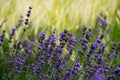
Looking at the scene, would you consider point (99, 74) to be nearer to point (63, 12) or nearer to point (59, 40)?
point (59, 40)

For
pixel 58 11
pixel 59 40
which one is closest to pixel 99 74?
pixel 59 40

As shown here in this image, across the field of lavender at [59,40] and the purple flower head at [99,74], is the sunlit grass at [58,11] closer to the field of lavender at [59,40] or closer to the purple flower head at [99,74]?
the field of lavender at [59,40]

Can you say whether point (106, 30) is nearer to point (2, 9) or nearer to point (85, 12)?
point (85, 12)

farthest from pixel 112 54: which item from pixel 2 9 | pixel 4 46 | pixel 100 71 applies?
pixel 2 9

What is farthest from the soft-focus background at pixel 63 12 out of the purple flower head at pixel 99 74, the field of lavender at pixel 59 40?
the purple flower head at pixel 99 74

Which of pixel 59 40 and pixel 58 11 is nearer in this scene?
pixel 59 40

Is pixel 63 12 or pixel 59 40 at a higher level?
pixel 63 12

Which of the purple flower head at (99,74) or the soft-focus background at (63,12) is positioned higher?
the soft-focus background at (63,12)

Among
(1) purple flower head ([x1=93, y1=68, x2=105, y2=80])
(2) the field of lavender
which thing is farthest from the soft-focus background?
(1) purple flower head ([x1=93, y1=68, x2=105, y2=80])
